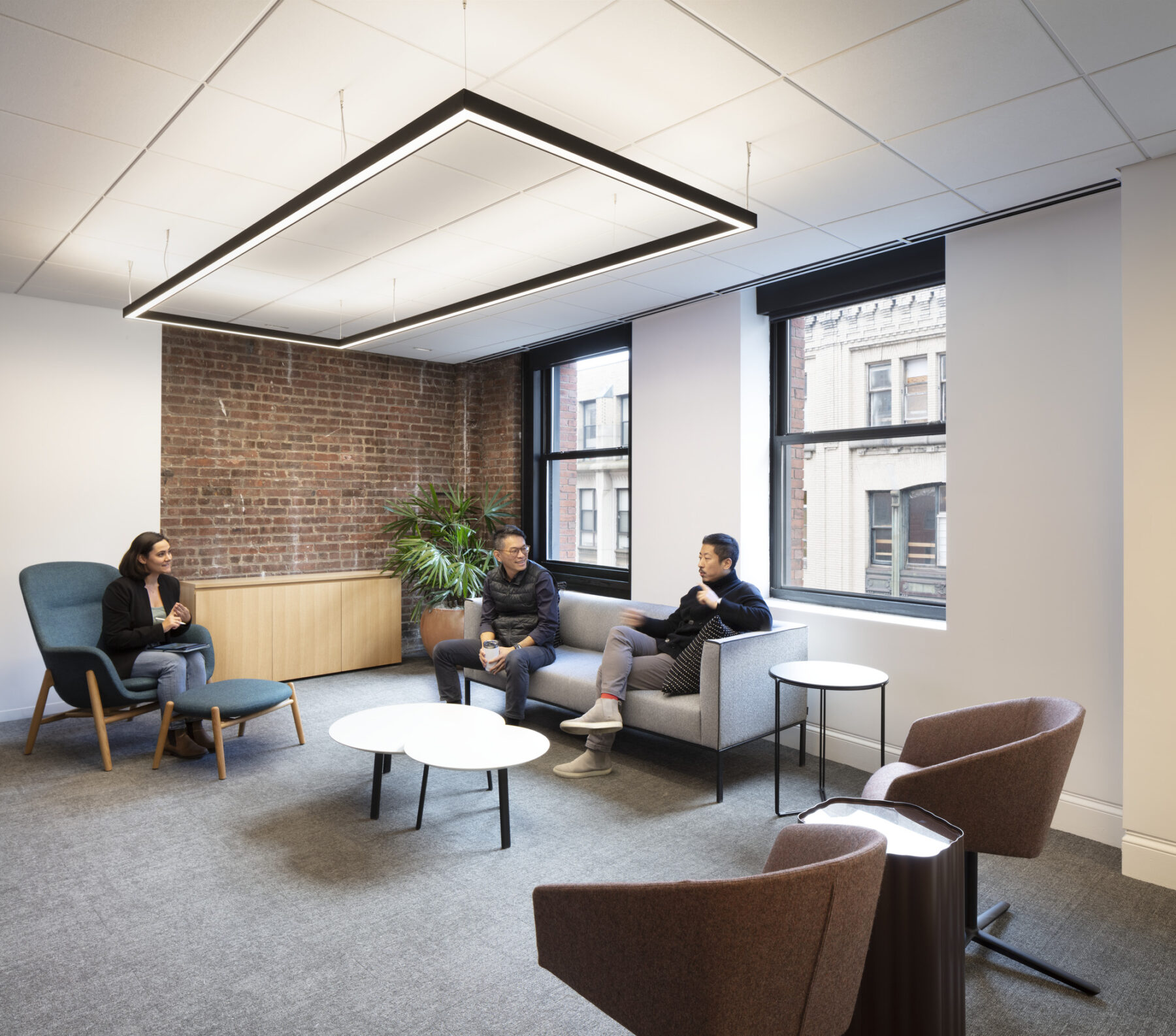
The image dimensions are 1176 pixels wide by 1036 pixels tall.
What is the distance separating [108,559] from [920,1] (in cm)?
572

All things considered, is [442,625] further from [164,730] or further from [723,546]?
[723,546]

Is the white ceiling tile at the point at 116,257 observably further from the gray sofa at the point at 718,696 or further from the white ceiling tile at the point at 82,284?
the gray sofa at the point at 718,696

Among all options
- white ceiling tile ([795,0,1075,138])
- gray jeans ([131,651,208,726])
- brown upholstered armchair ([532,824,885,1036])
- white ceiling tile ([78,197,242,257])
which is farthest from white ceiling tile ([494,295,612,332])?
brown upholstered armchair ([532,824,885,1036])

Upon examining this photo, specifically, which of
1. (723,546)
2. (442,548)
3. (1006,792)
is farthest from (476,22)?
(442,548)

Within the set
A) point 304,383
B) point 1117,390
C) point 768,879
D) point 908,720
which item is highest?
point 304,383

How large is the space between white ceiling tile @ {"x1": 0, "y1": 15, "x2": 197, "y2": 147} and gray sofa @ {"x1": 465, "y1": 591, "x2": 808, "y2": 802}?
3.09m

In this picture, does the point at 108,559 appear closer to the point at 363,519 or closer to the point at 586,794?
the point at 363,519

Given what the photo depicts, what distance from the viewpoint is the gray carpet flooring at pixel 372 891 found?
2.18 m

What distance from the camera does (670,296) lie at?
499 centimetres

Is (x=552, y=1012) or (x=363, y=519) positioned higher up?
(x=363, y=519)

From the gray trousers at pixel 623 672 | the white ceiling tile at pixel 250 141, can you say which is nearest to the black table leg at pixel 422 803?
the gray trousers at pixel 623 672

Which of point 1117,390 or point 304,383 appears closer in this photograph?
point 1117,390

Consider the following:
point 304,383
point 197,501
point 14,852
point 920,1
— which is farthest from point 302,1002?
point 304,383

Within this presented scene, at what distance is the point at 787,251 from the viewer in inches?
161
